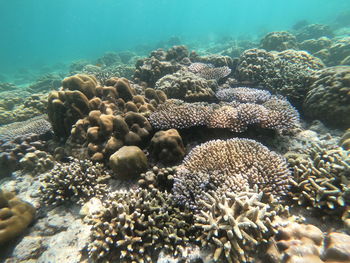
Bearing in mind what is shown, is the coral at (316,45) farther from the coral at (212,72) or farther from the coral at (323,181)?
the coral at (323,181)

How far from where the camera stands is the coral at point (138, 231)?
271cm

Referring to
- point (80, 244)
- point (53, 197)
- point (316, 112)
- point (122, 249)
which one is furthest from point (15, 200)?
point (316, 112)

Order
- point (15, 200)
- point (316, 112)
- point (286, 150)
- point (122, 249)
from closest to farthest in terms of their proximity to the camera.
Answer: point (122, 249) → point (15, 200) → point (286, 150) → point (316, 112)

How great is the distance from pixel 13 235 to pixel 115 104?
3856mm

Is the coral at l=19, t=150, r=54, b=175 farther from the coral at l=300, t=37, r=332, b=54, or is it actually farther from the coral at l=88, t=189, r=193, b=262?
the coral at l=300, t=37, r=332, b=54

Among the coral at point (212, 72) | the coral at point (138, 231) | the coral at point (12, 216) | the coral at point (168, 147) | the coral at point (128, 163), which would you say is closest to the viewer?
the coral at point (138, 231)

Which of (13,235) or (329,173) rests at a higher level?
(329,173)

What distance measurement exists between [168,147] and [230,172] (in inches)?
57.9

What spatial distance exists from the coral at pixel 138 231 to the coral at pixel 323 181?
79.3 inches

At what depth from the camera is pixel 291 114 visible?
15.2 ft

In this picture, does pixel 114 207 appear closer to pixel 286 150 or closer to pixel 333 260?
pixel 333 260

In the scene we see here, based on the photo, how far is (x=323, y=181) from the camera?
3.04 metres

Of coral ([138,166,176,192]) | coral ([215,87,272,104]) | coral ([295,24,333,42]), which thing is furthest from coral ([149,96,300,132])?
coral ([295,24,333,42])

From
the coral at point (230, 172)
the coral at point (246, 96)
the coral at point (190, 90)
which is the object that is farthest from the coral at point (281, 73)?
the coral at point (230, 172)
